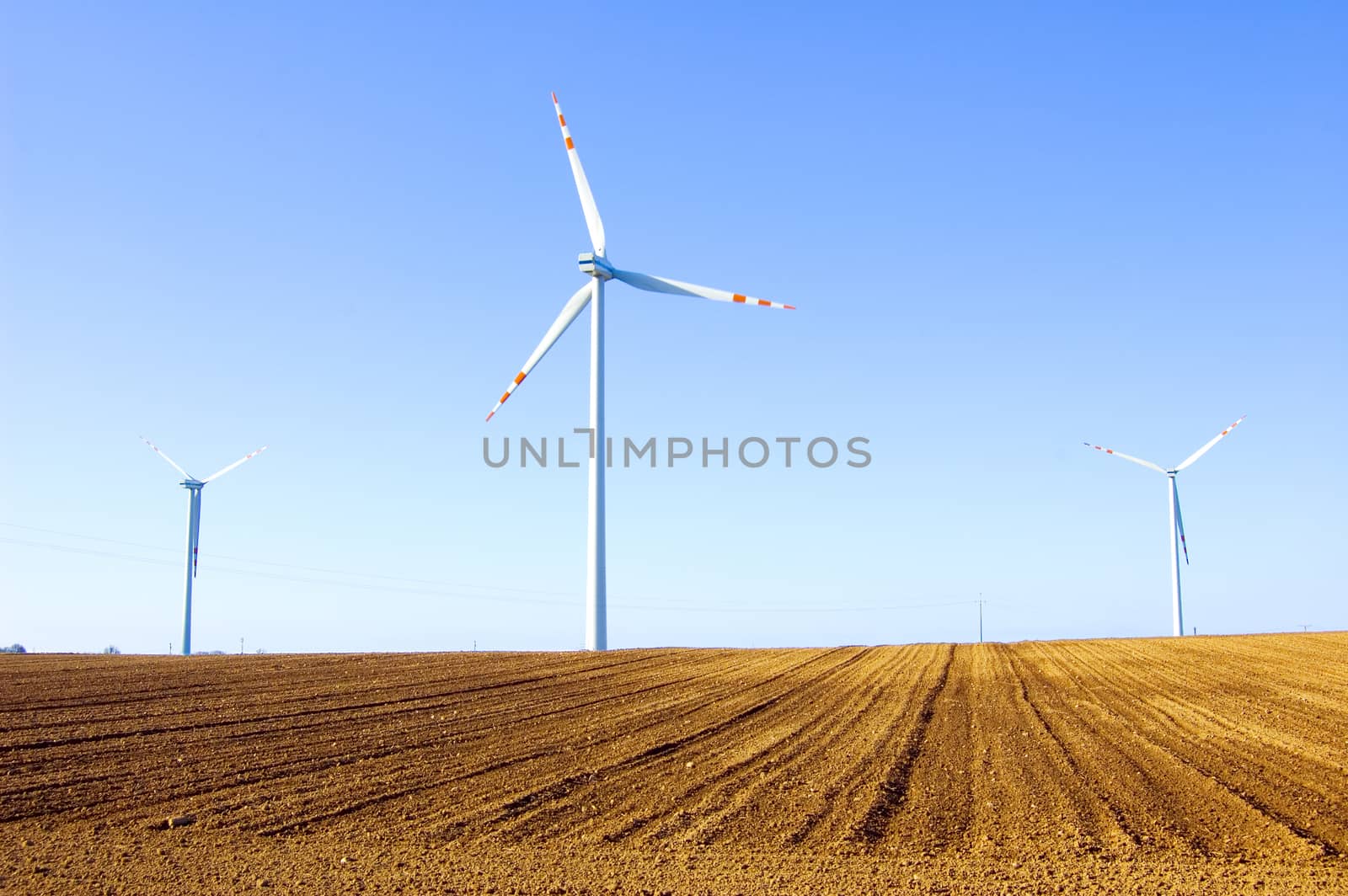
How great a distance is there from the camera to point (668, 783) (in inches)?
573

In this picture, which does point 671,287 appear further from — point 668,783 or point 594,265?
point 668,783

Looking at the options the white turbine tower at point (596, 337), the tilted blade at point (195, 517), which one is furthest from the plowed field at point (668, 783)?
the tilted blade at point (195, 517)

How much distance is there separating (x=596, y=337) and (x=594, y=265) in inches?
120

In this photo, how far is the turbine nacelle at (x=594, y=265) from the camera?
1657 inches

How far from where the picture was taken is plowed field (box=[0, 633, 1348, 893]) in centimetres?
1076

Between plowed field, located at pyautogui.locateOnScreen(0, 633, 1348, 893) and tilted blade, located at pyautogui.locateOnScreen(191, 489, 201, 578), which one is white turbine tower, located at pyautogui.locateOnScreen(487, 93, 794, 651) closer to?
plowed field, located at pyautogui.locateOnScreen(0, 633, 1348, 893)

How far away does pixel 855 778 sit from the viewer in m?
14.5

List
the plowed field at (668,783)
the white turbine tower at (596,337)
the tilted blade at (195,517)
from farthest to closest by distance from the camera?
the tilted blade at (195,517) → the white turbine tower at (596,337) → the plowed field at (668,783)

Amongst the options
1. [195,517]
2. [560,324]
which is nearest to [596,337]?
[560,324]

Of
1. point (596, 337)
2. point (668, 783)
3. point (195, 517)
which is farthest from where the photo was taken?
point (195, 517)

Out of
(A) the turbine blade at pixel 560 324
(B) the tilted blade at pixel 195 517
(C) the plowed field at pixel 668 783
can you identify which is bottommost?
(C) the plowed field at pixel 668 783

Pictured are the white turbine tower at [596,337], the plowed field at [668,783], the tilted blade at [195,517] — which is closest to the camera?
the plowed field at [668,783]

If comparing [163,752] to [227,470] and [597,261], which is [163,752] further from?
[227,470]

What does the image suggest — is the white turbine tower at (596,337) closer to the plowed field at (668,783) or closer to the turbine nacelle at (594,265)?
the turbine nacelle at (594,265)
